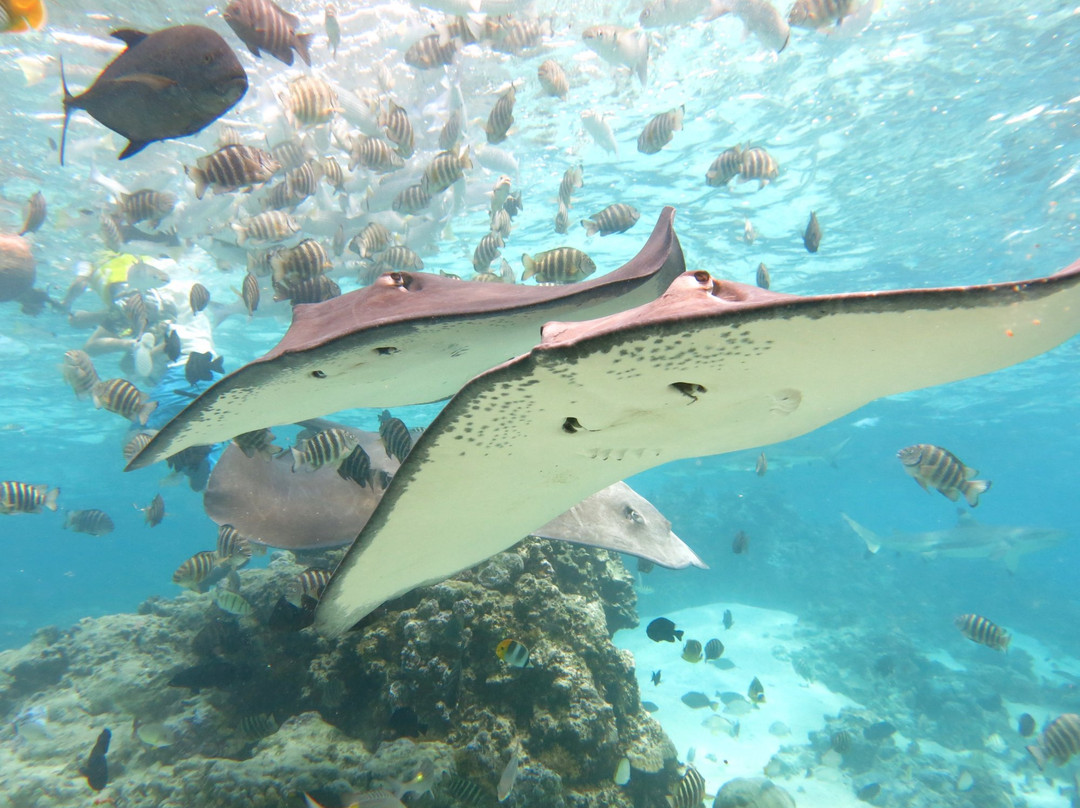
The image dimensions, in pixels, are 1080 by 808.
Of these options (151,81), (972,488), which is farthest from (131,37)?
(972,488)

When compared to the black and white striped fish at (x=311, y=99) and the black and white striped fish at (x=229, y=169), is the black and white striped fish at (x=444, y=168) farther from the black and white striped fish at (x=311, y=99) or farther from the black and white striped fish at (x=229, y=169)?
the black and white striped fish at (x=229, y=169)

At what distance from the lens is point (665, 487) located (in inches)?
1184

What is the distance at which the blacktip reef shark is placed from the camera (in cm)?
2464

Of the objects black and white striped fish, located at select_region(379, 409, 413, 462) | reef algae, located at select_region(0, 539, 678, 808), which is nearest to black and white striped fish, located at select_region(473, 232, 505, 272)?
black and white striped fish, located at select_region(379, 409, 413, 462)

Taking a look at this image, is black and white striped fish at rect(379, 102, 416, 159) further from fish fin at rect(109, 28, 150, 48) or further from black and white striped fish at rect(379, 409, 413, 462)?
black and white striped fish at rect(379, 409, 413, 462)

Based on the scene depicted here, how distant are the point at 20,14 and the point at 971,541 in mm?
34352

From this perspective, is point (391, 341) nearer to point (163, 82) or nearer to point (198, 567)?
point (163, 82)

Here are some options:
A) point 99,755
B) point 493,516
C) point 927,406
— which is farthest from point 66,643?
point 927,406

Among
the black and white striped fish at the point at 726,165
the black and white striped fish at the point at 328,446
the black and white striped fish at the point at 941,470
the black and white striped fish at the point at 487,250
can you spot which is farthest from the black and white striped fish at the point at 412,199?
the black and white striped fish at the point at 941,470

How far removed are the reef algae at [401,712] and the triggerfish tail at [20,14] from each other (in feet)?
15.4

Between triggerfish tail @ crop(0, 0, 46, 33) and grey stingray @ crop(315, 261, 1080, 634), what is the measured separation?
4639 millimetres

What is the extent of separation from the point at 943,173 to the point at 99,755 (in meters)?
21.2

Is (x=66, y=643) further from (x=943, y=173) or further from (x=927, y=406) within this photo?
(x=927, y=406)

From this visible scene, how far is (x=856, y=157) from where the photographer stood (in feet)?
47.8
